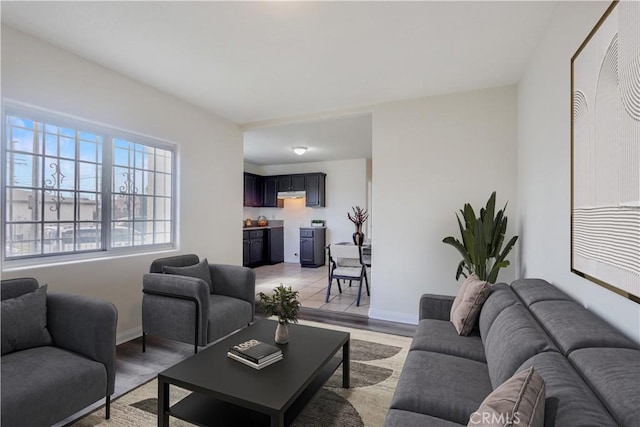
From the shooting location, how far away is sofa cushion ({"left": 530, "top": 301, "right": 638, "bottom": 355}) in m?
1.14

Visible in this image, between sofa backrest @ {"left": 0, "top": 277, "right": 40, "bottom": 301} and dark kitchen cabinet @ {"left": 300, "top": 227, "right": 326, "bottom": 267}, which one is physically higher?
sofa backrest @ {"left": 0, "top": 277, "right": 40, "bottom": 301}

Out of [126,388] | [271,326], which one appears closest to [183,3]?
[271,326]

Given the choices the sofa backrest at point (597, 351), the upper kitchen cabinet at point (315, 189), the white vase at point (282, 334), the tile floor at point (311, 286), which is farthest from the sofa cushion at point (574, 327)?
the upper kitchen cabinet at point (315, 189)

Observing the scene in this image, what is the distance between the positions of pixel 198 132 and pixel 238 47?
5.57ft

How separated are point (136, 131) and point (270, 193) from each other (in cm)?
511

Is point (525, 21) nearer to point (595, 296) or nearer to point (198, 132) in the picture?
point (595, 296)

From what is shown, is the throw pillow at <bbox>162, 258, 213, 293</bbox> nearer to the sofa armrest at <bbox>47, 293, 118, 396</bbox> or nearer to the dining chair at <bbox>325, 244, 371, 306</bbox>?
the sofa armrest at <bbox>47, 293, 118, 396</bbox>

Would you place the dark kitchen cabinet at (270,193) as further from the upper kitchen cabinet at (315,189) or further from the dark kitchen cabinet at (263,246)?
the upper kitchen cabinet at (315,189)

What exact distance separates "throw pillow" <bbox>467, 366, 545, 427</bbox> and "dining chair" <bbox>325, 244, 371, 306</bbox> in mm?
3491

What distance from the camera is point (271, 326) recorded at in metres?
2.36

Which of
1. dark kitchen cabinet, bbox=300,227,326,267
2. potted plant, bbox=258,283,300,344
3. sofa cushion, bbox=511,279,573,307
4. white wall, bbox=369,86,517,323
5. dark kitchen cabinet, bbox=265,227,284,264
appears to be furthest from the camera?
dark kitchen cabinet, bbox=265,227,284,264

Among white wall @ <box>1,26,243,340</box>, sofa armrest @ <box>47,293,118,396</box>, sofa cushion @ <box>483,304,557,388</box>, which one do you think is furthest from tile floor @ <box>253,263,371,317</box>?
sofa armrest @ <box>47,293,118,396</box>

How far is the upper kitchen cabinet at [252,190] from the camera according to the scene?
25.3 feet

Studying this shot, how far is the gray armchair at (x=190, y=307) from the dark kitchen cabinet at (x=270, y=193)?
16.9ft
